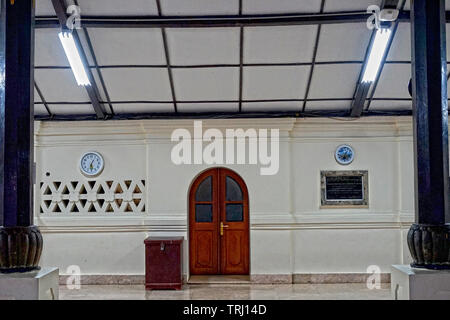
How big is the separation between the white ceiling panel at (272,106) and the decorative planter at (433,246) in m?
4.61

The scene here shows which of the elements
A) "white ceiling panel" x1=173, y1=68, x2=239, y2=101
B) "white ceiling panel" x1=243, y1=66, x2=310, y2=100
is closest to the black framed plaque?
"white ceiling panel" x1=243, y1=66, x2=310, y2=100

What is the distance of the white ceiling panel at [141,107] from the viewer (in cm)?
931

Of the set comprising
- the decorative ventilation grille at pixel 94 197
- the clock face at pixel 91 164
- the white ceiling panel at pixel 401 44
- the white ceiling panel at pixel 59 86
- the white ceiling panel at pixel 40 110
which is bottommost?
the decorative ventilation grille at pixel 94 197

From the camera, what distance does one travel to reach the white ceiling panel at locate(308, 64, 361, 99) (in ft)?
27.5

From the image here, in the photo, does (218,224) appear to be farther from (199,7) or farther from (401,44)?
(401,44)

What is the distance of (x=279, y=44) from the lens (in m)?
7.84

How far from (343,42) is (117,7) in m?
3.20

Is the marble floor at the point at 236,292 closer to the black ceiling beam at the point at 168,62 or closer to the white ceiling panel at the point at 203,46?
the black ceiling beam at the point at 168,62

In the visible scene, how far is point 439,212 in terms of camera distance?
16.6 ft

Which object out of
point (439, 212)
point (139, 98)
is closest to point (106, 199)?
point (139, 98)

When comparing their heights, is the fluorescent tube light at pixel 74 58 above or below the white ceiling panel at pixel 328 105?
above

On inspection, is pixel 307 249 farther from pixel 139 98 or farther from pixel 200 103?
pixel 139 98

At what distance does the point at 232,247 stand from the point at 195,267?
77cm

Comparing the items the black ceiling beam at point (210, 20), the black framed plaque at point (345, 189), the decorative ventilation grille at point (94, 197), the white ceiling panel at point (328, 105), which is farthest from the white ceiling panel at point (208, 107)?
the black ceiling beam at point (210, 20)
